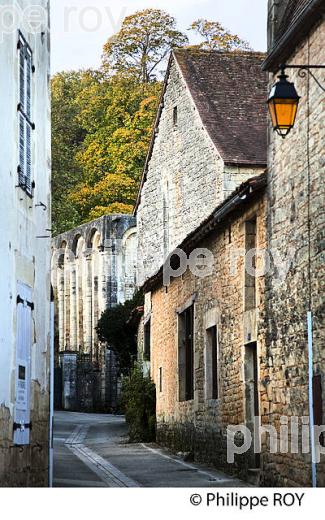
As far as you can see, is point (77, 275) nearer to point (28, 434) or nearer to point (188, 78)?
point (188, 78)

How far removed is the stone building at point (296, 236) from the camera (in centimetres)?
1228

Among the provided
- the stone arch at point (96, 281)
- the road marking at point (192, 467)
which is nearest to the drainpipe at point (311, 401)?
the road marking at point (192, 467)

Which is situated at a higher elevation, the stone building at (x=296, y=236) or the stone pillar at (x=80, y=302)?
the stone pillar at (x=80, y=302)

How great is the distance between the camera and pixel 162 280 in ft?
78.2

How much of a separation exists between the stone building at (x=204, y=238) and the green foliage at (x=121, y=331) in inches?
346

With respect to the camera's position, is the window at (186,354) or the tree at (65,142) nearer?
the window at (186,354)

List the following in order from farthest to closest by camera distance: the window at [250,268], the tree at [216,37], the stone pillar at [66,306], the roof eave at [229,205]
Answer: the stone pillar at [66,306]
the tree at [216,37]
the window at [250,268]
the roof eave at [229,205]

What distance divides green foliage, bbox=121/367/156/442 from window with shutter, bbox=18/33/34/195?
45.1 feet

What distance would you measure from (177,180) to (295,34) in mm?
13433

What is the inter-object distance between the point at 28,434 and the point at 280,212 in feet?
13.7

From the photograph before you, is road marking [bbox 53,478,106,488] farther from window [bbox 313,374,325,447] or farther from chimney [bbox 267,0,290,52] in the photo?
chimney [bbox 267,0,290,52]

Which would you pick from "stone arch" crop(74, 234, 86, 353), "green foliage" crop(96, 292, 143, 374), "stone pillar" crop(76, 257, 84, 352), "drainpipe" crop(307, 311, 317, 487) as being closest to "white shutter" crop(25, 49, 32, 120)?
"drainpipe" crop(307, 311, 317, 487)

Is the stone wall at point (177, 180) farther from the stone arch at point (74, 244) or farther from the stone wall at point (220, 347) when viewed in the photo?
the stone arch at point (74, 244)

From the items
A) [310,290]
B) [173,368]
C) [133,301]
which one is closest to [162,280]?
[173,368]
